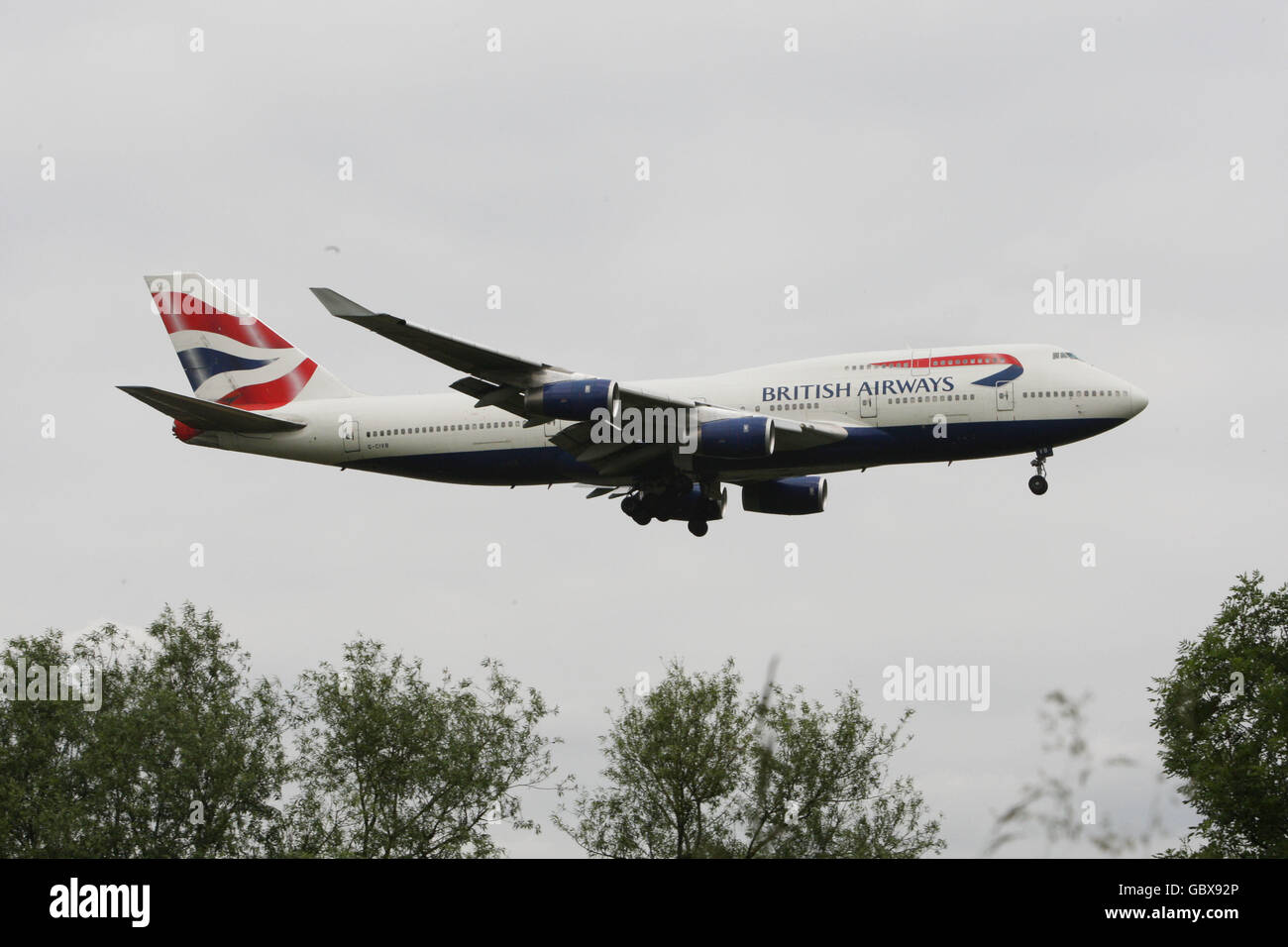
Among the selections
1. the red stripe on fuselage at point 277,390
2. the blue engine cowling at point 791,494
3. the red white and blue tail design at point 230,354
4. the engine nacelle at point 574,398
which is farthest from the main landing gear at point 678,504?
the red stripe on fuselage at point 277,390

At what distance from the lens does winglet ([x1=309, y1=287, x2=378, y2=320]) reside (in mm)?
36831

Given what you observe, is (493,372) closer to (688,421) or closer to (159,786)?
(688,421)

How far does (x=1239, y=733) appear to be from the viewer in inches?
1996

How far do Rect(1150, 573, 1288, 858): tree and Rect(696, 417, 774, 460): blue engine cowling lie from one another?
1331 cm

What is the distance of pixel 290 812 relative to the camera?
2168 inches

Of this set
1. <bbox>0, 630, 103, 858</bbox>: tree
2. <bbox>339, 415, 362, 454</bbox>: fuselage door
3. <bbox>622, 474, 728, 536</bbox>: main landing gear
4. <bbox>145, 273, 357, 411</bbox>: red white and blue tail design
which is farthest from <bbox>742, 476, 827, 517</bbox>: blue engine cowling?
<bbox>0, 630, 103, 858</bbox>: tree

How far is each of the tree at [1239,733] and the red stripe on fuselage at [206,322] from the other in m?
29.6

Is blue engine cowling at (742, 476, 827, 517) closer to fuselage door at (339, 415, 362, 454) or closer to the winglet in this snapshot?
fuselage door at (339, 415, 362, 454)

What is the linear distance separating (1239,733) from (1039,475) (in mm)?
13551

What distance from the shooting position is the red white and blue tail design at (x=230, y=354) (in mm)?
50906

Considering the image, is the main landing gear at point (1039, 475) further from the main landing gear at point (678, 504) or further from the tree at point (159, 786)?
the tree at point (159, 786)
